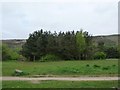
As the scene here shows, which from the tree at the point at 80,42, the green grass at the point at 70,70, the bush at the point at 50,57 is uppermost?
the tree at the point at 80,42

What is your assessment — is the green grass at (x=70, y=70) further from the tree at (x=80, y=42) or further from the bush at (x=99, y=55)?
the bush at (x=99, y=55)

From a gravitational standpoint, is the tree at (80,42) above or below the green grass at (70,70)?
above

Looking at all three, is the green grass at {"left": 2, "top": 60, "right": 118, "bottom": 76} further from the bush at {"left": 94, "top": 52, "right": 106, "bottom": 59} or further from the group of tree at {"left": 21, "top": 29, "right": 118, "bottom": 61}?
the bush at {"left": 94, "top": 52, "right": 106, "bottom": 59}

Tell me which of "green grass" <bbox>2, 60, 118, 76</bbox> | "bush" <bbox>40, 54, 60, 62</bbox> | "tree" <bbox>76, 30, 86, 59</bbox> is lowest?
"bush" <bbox>40, 54, 60, 62</bbox>

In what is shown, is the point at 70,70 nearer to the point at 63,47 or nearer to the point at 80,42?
the point at 63,47

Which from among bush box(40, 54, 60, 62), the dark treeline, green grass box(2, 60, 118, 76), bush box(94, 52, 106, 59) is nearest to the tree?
the dark treeline

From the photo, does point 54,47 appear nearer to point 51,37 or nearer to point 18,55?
point 51,37

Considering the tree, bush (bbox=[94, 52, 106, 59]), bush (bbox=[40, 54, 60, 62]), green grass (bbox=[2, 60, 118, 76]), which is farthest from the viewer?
bush (bbox=[94, 52, 106, 59])

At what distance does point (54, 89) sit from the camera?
11.2 meters

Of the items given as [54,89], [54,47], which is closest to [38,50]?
[54,47]

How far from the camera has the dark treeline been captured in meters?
54.4

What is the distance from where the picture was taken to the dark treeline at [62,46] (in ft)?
178

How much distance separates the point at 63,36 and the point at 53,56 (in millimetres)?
5325

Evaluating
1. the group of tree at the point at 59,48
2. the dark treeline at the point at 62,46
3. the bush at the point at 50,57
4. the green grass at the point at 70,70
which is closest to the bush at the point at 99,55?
the group of tree at the point at 59,48
